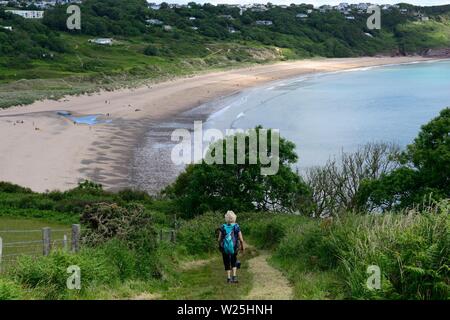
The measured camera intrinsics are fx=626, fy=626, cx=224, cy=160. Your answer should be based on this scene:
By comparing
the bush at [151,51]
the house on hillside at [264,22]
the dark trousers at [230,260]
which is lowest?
the dark trousers at [230,260]

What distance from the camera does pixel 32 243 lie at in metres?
21.1

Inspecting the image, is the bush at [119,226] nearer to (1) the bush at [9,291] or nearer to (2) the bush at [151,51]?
(1) the bush at [9,291]

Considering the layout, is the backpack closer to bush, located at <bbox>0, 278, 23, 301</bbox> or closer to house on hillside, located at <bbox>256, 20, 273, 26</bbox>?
bush, located at <bbox>0, 278, 23, 301</bbox>

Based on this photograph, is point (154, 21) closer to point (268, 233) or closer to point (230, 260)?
point (268, 233)

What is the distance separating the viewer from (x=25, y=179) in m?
42.3

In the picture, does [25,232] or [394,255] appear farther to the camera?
[25,232]

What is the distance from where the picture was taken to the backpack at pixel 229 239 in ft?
40.7

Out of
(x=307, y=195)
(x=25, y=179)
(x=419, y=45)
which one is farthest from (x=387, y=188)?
(x=419, y=45)

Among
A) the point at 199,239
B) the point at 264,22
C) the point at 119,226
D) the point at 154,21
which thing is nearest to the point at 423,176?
the point at 199,239

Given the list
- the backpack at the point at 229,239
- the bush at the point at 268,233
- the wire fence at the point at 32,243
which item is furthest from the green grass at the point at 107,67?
the backpack at the point at 229,239

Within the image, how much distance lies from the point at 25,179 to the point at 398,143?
33.1 meters

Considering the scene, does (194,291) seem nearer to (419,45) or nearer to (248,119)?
(248,119)

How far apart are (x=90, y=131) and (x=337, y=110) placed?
36.0 m

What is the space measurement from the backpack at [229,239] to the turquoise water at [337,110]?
33.8 m
